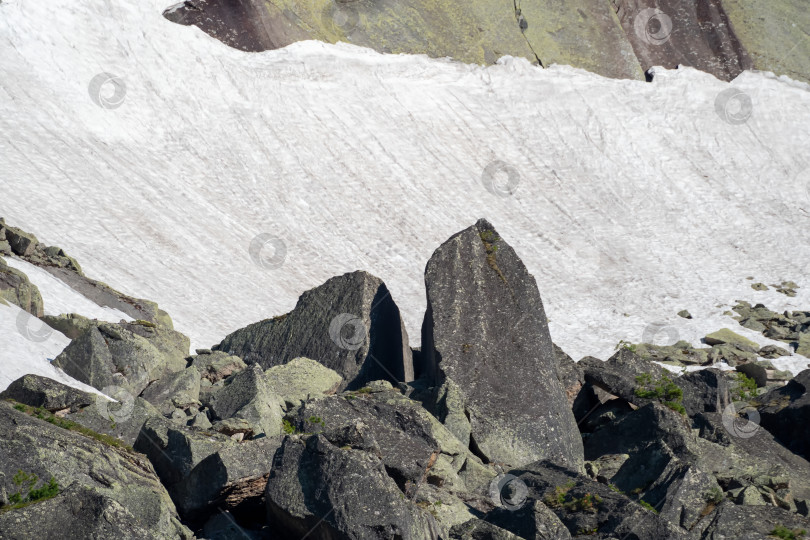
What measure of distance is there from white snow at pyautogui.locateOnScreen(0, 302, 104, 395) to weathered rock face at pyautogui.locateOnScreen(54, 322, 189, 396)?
0.66ft

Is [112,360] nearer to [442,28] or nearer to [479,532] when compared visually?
[479,532]

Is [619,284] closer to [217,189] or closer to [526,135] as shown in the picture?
[526,135]

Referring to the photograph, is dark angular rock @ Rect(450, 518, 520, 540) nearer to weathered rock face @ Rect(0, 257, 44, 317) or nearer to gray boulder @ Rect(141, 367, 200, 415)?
gray boulder @ Rect(141, 367, 200, 415)

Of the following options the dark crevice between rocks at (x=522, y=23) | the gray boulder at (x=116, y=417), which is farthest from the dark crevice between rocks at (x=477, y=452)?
the dark crevice between rocks at (x=522, y=23)

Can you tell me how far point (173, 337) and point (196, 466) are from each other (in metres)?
8.58

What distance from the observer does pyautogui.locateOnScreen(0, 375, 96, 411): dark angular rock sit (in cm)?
1087

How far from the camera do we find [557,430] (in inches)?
551

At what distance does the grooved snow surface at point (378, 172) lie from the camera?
92.9ft

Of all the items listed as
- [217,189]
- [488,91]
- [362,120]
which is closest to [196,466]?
[217,189]

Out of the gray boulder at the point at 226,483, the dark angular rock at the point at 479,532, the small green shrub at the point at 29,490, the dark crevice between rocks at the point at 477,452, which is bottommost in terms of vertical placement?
the dark crevice between rocks at the point at 477,452

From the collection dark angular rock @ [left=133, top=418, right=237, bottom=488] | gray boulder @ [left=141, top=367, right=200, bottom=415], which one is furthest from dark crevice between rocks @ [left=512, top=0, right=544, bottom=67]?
dark angular rock @ [left=133, top=418, right=237, bottom=488]

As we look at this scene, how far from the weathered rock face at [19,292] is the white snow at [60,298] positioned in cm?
105

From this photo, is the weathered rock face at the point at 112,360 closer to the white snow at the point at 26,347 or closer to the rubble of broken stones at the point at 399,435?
the rubble of broken stones at the point at 399,435

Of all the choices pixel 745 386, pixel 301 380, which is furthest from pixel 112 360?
pixel 745 386
